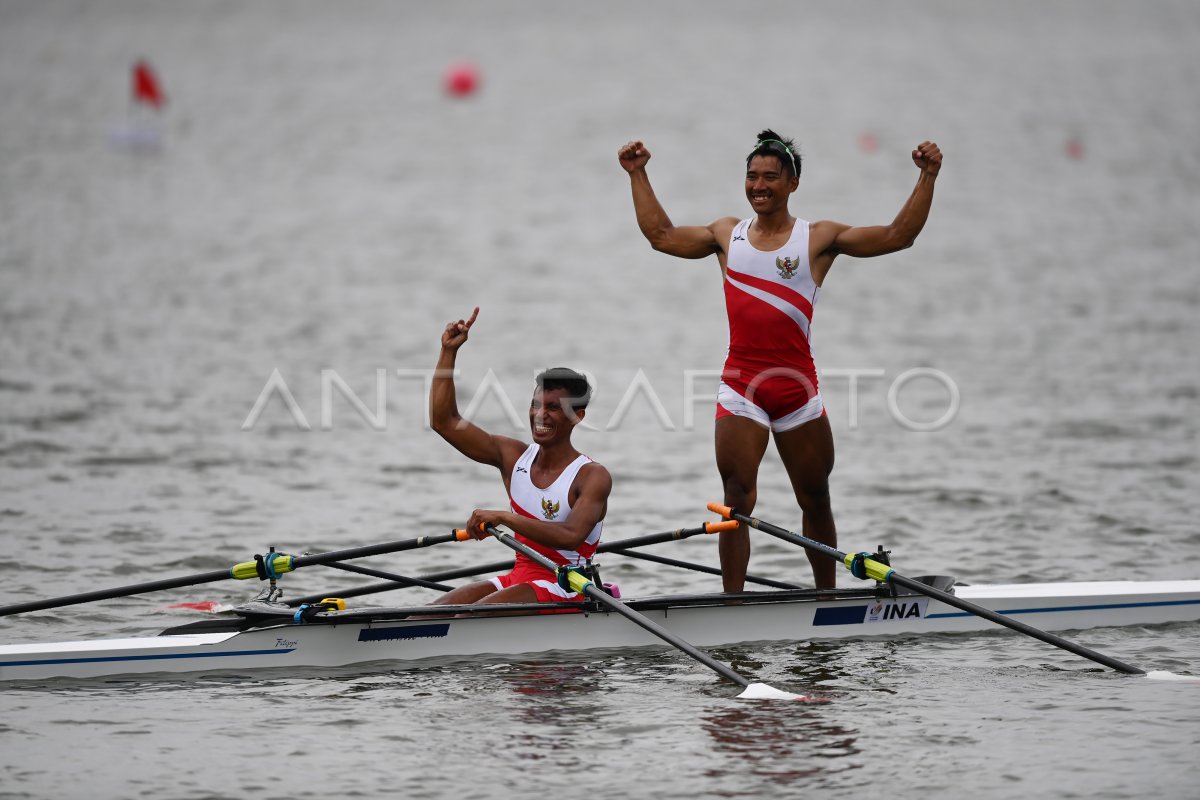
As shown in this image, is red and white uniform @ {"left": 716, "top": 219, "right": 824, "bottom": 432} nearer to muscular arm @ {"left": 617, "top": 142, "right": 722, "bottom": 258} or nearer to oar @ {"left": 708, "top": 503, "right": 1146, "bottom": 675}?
muscular arm @ {"left": 617, "top": 142, "right": 722, "bottom": 258}

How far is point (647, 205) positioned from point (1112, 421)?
1108 cm

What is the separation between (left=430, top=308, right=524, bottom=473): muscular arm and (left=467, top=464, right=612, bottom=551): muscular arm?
0.44 metres

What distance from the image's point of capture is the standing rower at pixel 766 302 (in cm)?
948

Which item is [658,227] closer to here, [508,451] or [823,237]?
[823,237]

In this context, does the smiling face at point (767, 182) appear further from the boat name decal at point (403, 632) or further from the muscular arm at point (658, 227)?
the boat name decal at point (403, 632)

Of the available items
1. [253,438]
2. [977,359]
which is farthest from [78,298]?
[977,359]

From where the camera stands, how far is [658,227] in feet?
31.7

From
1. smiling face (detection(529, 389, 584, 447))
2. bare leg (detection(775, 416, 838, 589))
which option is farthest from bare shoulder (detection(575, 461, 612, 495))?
bare leg (detection(775, 416, 838, 589))

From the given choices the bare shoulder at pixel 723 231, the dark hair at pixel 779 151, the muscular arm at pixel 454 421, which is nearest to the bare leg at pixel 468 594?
the muscular arm at pixel 454 421

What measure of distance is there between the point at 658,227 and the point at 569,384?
42.4 inches

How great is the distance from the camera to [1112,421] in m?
19.1

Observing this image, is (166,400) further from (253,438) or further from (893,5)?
(893,5)

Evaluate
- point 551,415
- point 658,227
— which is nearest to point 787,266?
point 658,227

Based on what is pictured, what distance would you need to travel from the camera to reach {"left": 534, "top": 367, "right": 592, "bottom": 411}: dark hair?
938 cm
